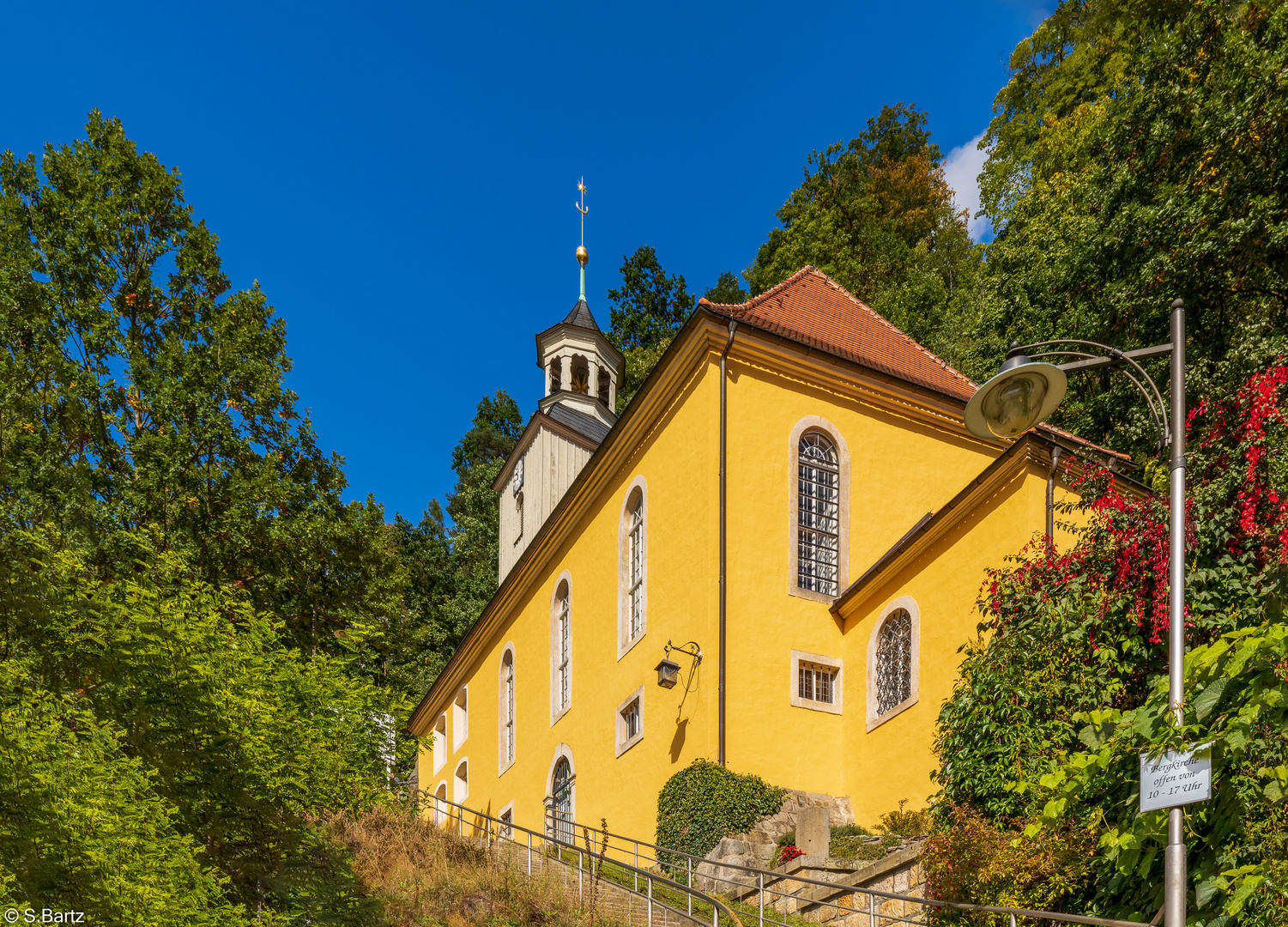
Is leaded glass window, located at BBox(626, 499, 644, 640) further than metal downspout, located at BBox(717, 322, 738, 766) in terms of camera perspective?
Yes

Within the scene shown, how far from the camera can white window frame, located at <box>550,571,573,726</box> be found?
24.4 m

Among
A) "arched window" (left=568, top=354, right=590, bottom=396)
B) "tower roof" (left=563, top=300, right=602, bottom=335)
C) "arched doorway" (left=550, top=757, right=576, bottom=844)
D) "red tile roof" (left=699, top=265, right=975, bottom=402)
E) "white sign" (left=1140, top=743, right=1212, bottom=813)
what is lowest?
"white sign" (left=1140, top=743, right=1212, bottom=813)

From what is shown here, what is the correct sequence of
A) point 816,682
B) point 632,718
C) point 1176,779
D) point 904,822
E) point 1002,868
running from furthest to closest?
point 632,718 < point 816,682 < point 904,822 < point 1002,868 < point 1176,779

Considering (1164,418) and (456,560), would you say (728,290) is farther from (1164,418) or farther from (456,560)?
(1164,418)

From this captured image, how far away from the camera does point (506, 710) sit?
29328 millimetres

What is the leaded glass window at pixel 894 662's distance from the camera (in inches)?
660

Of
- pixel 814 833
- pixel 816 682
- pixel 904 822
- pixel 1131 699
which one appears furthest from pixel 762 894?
pixel 816 682

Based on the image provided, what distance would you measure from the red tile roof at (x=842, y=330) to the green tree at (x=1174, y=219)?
255 cm

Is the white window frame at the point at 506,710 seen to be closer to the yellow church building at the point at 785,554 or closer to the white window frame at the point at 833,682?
the yellow church building at the point at 785,554

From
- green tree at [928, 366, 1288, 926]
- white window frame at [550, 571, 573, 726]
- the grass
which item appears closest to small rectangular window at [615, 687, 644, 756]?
white window frame at [550, 571, 573, 726]

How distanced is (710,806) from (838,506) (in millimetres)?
5502

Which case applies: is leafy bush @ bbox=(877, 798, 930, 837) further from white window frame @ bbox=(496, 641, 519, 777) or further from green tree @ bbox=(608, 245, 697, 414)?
green tree @ bbox=(608, 245, 697, 414)

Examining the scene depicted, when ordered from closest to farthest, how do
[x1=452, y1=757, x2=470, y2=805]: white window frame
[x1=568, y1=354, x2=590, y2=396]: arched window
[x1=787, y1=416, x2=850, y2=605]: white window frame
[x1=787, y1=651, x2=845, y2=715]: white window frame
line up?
[x1=787, y1=651, x2=845, y2=715]: white window frame → [x1=787, y1=416, x2=850, y2=605]: white window frame → [x1=452, y1=757, x2=470, y2=805]: white window frame → [x1=568, y1=354, x2=590, y2=396]: arched window

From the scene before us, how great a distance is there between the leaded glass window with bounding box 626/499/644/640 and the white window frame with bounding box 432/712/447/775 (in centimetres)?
1632
